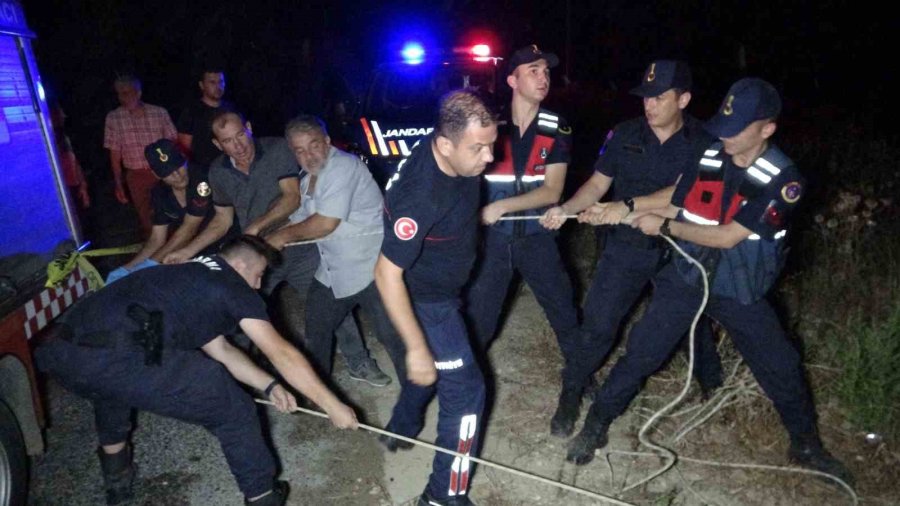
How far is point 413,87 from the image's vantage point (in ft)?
23.9

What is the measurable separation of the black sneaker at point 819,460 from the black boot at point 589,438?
91cm

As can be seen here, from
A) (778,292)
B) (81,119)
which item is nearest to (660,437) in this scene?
(778,292)

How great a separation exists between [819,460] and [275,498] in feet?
8.49

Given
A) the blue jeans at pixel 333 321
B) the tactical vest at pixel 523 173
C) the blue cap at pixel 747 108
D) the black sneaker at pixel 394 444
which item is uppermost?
the blue cap at pixel 747 108

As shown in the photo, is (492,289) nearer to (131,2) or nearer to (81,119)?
(81,119)

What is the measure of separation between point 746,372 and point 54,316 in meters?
3.71

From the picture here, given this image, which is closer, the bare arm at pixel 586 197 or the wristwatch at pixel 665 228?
the wristwatch at pixel 665 228

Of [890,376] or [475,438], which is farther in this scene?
[890,376]

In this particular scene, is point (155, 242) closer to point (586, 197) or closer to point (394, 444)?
point (394, 444)

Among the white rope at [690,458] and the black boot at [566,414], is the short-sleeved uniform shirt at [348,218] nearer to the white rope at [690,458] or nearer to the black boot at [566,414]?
the black boot at [566,414]

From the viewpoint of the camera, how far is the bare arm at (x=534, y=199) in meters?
3.32

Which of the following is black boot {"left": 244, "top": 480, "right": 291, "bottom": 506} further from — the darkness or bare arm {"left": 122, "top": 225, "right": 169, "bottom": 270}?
the darkness

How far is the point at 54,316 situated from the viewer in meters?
3.03

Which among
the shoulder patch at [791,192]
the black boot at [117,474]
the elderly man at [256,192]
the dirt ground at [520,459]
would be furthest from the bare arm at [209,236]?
the shoulder patch at [791,192]
